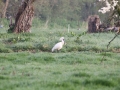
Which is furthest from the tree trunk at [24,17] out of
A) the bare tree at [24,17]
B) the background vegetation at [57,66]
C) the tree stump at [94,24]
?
the tree stump at [94,24]

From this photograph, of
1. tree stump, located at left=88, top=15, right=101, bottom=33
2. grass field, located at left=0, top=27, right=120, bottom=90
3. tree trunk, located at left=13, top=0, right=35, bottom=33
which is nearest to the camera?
grass field, located at left=0, top=27, right=120, bottom=90

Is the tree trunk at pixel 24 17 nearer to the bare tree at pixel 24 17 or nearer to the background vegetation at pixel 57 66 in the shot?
the bare tree at pixel 24 17

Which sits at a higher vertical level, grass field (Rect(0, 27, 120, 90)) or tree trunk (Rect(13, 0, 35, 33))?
tree trunk (Rect(13, 0, 35, 33))

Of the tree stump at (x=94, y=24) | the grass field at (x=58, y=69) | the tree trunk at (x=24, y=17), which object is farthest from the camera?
the tree stump at (x=94, y=24)

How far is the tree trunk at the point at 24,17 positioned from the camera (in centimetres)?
2401

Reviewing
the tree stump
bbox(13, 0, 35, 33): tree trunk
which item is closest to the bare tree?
bbox(13, 0, 35, 33): tree trunk

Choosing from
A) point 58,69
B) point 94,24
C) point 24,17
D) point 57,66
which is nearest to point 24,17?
point 24,17

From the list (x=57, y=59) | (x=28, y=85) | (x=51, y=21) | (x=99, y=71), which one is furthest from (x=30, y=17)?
(x=51, y=21)

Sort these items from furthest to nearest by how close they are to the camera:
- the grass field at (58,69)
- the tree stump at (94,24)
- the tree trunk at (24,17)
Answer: the tree stump at (94,24) < the tree trunk at (24,17) < the grass field at (58,69)

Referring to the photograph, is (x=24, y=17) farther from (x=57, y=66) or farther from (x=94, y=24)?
(x=57, y=66)

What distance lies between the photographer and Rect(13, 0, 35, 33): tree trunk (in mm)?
24013

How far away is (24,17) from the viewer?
24.2 metres

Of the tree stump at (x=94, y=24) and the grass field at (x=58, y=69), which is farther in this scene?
the tree stump at (x=94, y=24)

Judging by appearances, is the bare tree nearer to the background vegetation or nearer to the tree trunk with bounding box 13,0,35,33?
the tree trunk with bounding box 13,0,35,33
